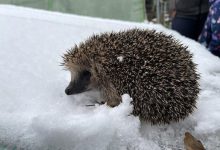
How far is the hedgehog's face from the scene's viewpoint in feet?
5.39

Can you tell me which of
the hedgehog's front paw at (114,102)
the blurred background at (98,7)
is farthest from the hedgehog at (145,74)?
the blurred background at (98,7)

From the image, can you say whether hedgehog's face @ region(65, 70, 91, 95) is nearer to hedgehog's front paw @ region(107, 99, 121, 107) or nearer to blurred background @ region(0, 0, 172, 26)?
hedgehog's front paw @ region(107, 99, 121, 107)

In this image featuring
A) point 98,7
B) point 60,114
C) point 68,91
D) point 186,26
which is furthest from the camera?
point 98,7

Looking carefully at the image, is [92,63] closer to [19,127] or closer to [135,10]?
[19,127]

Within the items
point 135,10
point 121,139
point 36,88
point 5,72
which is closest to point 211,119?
point 121,139

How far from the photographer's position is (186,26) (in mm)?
3328

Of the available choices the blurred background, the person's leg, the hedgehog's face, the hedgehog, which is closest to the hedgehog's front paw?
the hedgehog

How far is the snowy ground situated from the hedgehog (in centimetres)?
6

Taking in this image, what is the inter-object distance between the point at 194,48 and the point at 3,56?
1.21 metres

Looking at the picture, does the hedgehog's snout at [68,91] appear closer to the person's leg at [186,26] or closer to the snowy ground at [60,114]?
the snowy ground at [60,114]

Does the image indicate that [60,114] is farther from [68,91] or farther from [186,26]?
[186,26]

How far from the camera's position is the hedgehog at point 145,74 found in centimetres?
150

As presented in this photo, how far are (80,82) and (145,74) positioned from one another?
30 centimetres

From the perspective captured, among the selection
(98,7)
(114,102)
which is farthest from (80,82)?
(98,7)
